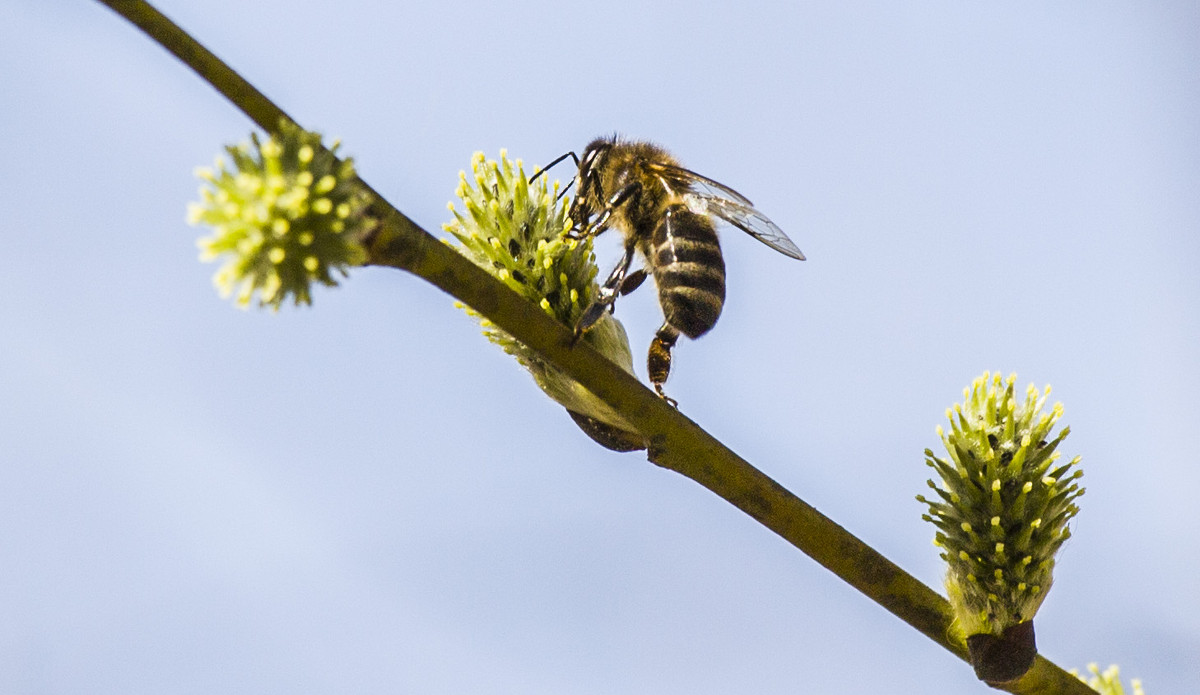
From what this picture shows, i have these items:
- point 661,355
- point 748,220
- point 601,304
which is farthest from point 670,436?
point 748,220

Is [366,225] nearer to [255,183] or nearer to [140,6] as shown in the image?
[255,183]

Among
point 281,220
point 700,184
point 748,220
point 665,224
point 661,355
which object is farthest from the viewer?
point 700,184

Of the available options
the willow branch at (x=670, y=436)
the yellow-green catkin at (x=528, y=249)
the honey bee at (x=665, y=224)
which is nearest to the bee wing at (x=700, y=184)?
the honey bee at (x=665, y=224)

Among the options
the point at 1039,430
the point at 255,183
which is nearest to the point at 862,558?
the point at 1039,430

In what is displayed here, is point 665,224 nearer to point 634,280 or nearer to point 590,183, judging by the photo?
point 634,280

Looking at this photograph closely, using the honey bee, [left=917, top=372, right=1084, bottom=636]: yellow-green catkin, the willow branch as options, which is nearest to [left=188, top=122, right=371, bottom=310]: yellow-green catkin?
the willow branch

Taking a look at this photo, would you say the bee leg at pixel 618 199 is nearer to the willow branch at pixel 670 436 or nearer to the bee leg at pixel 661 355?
the bee leg at pixel 661 355

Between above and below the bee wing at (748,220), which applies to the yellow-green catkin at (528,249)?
below

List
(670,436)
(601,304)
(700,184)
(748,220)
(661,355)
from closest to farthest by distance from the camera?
(670,436), (601,304), (661,355), (748,220), (700,184)
